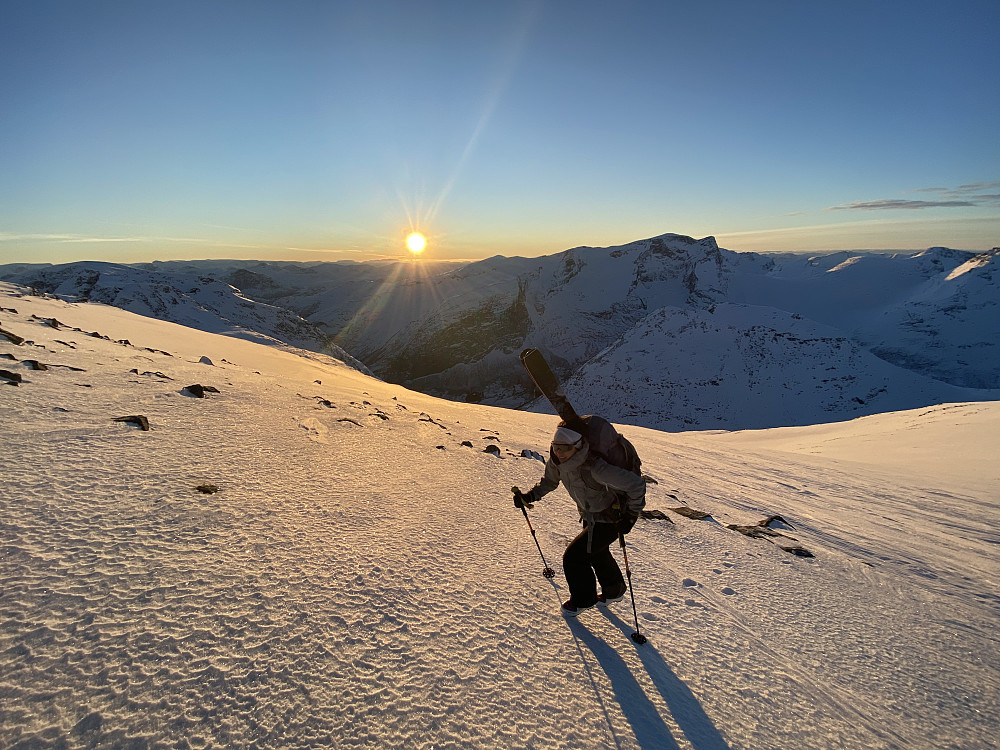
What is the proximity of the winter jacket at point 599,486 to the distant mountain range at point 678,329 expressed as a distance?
44.6 m

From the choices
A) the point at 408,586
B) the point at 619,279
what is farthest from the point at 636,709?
the point at 619,279

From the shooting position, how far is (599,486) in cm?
366

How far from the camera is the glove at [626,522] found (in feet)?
12.0

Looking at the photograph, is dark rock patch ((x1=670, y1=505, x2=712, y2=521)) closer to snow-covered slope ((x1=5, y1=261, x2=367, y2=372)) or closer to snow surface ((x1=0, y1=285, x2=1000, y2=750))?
snow surface ((x1=0, y1=285, x2=1000, y2=750))

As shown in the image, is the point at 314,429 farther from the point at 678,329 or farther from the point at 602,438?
the point at 678,329

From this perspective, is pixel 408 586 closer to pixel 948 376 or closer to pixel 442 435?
pixel 442 435

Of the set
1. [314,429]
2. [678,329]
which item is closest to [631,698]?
[314,429]

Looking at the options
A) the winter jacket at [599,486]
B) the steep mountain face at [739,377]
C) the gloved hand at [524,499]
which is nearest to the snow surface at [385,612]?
the gloved hand at [524,499]

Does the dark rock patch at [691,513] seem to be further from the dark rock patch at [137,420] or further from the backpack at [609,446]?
the dark rock patch at [137,420]

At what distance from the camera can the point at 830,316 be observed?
116 metres

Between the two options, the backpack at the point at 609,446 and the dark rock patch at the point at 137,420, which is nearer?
the backpack at the point at 609,446

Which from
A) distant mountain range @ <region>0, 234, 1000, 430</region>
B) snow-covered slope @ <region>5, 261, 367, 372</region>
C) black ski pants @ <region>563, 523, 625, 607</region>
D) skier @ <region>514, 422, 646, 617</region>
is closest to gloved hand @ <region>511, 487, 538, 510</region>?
skier @ <region>514, 422, 646, 617</region>

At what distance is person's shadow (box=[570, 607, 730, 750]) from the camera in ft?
8.64

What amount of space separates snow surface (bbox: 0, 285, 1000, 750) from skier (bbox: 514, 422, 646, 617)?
0.27 metres
